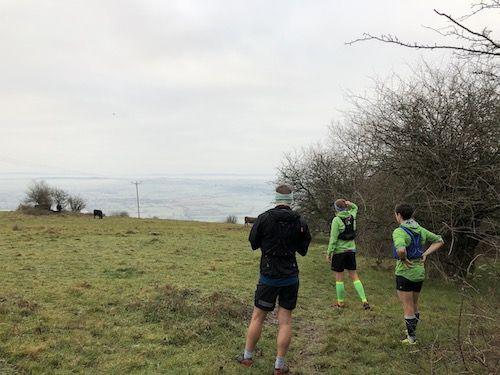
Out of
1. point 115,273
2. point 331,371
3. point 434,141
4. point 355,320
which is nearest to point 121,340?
point 331,371

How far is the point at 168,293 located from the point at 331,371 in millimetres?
3867

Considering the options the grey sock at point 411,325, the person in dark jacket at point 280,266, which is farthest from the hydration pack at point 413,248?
the person in dark jacket at point 280,266

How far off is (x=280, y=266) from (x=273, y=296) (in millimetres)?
368

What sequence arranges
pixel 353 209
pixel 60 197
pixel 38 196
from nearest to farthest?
pixel 353 209 < pixel 38 196 < pixel 60 197

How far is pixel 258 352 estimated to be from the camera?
6.05 m

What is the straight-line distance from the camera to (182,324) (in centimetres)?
688

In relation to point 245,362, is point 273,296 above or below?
above

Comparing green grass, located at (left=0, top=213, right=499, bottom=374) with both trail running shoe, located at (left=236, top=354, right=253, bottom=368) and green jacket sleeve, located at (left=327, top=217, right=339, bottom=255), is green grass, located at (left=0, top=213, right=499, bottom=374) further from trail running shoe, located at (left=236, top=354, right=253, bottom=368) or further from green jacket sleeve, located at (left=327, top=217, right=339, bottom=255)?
green jacket sleeve, located at (left=327, top=217, right=339, bottom=255)

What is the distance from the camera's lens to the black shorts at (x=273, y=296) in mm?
5387

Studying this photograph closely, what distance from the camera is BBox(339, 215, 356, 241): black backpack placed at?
873 cm

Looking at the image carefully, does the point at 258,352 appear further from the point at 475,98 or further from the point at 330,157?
the point at 330,157

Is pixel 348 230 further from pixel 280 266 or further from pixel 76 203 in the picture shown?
pixel 76 203

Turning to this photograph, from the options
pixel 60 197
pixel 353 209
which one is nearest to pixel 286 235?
pixel 353 209

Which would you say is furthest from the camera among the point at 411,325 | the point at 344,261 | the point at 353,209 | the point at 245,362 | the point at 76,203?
the point at 76,203
